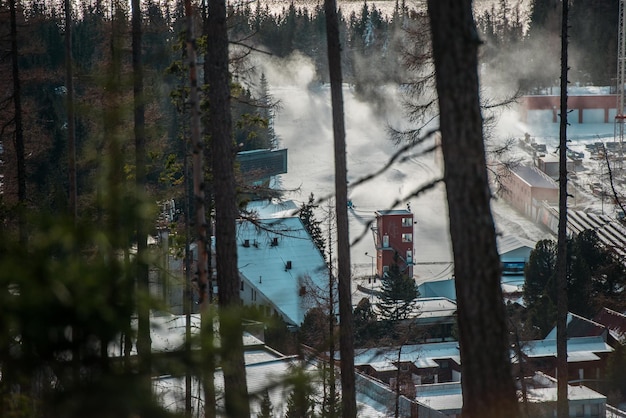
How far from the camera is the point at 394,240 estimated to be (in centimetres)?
3064

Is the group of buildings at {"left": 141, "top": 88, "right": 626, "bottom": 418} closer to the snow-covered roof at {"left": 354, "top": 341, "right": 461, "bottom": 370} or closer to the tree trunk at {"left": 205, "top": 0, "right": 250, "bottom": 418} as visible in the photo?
the snow-covered roof at {"left": 354, "top": 341, "right": 461, "bottom": 370}

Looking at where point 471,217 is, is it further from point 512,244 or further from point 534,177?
point 534,177

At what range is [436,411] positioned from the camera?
15.6 meters

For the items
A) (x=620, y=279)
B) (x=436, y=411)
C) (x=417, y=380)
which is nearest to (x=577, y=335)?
(x=620, y=279)

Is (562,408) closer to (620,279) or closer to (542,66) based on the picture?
(620,279)

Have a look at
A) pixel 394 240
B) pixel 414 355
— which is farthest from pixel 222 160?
pixel 394 240

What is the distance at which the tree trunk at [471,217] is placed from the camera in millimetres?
3645

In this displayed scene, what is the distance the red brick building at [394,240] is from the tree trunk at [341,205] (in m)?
20.5

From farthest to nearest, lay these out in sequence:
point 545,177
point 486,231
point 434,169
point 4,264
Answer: point 434,169 < point 545,177 < point 486,231 < point 4,264

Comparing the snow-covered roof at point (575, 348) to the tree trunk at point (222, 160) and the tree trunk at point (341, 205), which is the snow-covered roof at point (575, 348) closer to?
the tree trunk at point (341, 205)

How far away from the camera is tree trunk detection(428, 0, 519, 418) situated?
3.64m

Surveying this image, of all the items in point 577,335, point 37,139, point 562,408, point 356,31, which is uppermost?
point 356,31

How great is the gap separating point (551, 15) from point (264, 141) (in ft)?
102

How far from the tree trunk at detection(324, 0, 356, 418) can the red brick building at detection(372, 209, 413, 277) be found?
67.3 feet
